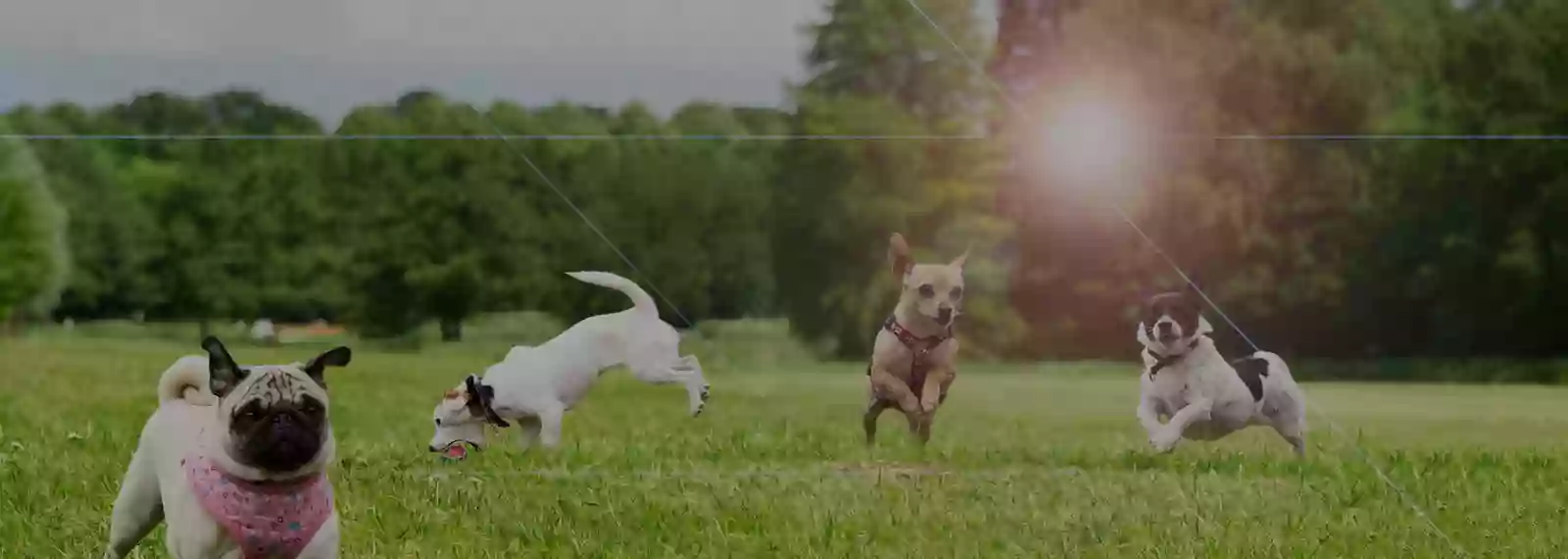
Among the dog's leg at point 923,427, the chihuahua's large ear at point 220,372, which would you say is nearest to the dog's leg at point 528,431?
the dog's leg at point 923,427

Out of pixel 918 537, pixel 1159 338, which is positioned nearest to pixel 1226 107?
pixel 1159 338

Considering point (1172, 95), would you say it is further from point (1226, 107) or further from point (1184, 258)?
point (1184, 258)

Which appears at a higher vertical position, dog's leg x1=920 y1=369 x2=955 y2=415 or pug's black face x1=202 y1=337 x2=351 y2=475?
pug's black face x1=202 y1=337 x2=351 y2=475

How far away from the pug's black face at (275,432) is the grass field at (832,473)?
2.80ft

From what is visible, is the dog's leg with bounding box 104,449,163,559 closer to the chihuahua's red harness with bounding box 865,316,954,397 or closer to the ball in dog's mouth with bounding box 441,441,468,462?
the ball in dog's mouth with bounding box 441,441,468,462

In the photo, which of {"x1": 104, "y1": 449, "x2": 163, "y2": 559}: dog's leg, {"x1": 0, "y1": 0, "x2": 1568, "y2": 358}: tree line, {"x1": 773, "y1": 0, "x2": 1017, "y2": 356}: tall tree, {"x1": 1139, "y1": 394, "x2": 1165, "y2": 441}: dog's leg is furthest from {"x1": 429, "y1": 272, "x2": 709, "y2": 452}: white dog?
{"x1": 1139, "y1": 394, "x2": 1165, "y2": 441}: dog's leg

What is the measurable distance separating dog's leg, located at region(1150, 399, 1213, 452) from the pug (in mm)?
2250

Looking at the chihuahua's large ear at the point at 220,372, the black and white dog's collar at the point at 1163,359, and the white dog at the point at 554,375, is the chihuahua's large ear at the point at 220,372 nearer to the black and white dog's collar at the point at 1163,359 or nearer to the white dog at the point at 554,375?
the white dog at the point at 554,375

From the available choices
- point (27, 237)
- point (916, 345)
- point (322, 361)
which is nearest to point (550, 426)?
point (916, 345)

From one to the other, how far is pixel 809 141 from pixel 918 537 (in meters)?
1.24

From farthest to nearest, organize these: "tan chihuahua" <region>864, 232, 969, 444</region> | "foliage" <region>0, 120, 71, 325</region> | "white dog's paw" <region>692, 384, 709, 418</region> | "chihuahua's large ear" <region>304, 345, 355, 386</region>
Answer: "foliage" <region>0, 120, 71, 325</region> < "white dog's paw" <region>692, 384, 709, 418</region> < "tan chihuahua" <region>864, 232, 969, 444</region> < "chihuahua's large ear" <region>304, 345, 355, 386</region>

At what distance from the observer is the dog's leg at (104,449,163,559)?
3186 mm

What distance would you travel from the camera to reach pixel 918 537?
3.92 meters

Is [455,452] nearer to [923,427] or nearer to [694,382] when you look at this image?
[694,382]
